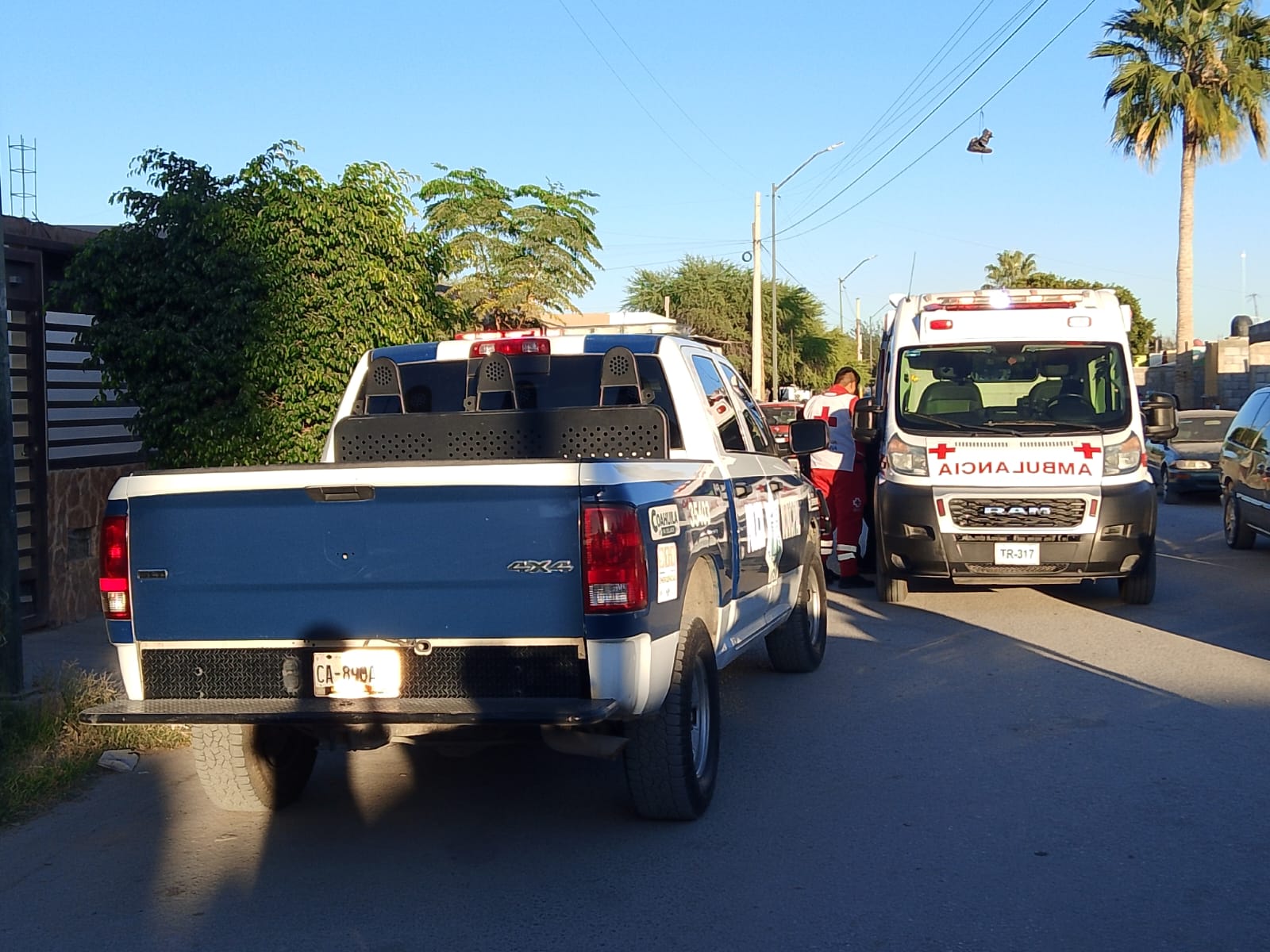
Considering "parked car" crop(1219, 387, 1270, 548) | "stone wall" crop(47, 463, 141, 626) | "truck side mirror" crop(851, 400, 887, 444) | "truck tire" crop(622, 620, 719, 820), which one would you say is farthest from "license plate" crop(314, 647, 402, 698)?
"parked car" crop(1219, 387, 1270, 548)

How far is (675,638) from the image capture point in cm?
545

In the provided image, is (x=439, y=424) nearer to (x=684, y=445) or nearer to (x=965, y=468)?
(x=684, y=445)

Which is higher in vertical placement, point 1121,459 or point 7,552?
point 1121,459

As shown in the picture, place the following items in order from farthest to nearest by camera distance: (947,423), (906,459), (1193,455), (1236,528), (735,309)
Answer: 1. (735,309)
2. (1193,455)
3. (1236,528)
4. (947,423)
5. (906,459)

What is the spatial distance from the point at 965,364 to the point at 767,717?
5.00 m

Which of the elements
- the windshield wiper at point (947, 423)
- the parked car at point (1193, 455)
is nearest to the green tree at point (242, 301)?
the windshield wiper at point (947, 423)

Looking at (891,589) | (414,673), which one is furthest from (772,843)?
(891,589)

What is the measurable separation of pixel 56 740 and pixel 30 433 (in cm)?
436

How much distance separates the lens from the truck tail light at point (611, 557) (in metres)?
4.86

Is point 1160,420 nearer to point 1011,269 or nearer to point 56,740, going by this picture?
point 56,740

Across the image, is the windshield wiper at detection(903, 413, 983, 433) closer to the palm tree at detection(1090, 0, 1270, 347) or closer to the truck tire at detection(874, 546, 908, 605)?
the truck tire at detection(874, 546, 908, 605)

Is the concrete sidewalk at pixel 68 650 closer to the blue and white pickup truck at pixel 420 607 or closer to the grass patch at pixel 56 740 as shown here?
the grass patch at pixel 56 740

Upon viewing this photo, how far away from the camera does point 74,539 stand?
11055 mm

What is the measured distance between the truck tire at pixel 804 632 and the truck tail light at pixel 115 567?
429cm
